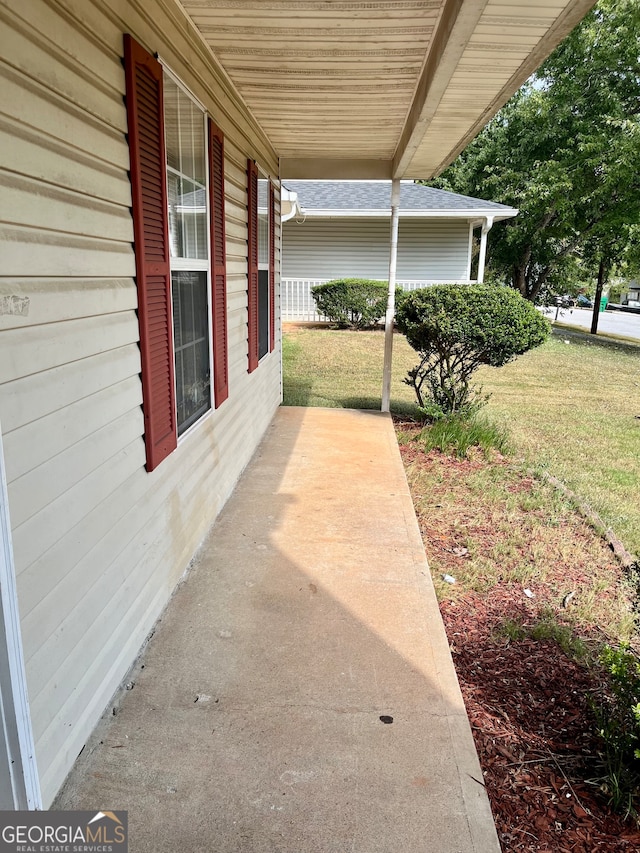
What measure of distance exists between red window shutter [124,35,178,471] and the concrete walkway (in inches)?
34.1

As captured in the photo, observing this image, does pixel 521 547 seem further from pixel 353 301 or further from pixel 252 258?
pixel 353 301

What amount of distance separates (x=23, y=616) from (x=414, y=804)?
128 cm

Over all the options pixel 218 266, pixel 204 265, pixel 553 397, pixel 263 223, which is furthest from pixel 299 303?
pixel 204 265

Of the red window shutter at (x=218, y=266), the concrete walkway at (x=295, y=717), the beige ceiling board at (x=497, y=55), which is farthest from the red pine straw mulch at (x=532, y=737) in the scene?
the beige ceiling board at (x=497, y=55)

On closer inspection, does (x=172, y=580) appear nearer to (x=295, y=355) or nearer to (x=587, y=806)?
(x=587, y=806)

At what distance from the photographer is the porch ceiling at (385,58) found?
8.06 ft

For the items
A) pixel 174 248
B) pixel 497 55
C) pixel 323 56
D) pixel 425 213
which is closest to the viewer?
pixel 497 55

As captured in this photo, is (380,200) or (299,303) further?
(299,303)

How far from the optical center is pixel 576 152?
15.9 meters

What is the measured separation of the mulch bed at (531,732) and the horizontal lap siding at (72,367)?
A: 1410 mm

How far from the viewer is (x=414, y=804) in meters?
1.84

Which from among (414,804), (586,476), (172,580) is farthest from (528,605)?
(586,476)

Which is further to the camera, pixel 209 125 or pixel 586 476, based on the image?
pixel 586 476

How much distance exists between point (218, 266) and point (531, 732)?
299 cm
